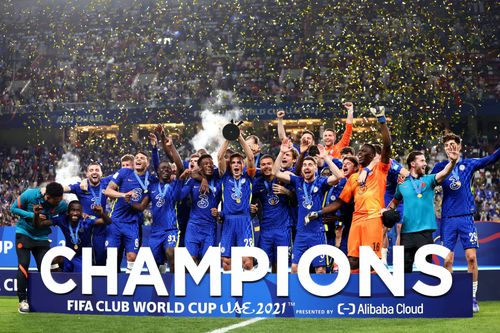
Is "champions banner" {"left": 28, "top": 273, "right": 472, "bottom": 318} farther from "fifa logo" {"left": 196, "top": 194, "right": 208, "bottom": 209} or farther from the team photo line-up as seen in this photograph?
"fifa logo" {"left": 196, "top": 194, "right": 208, "bottom": 209}

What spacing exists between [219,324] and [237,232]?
169 centimetres

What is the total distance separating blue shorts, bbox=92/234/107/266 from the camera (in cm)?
1035

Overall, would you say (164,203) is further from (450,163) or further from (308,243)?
(450,163)

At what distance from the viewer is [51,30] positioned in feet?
107

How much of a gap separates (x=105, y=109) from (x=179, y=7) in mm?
5181

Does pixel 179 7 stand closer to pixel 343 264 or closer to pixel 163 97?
pixel 163 97

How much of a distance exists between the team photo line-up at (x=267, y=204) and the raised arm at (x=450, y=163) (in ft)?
0.03

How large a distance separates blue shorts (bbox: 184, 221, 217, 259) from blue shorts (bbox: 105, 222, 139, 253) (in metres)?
0.81

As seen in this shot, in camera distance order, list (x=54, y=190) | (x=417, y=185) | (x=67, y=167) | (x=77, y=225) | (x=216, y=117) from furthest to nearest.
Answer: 1. (x=67, y=167)
2. (x=216, y=117)
3. (x=77, y=225)
4. (x=54, y=190)
5. (x=417, y=185)

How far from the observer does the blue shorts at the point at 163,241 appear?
10.2m

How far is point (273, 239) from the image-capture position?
32.0ft

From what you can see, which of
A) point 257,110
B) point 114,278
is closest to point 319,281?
point 114,278

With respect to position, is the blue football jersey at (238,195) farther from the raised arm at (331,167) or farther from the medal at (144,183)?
the medal at (144,183)

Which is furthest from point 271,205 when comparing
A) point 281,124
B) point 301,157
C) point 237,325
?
point 237,325
